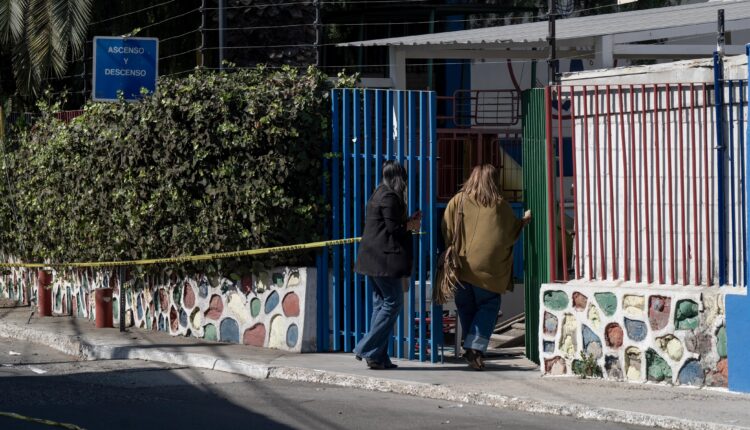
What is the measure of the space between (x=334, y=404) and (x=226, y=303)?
3.53 m

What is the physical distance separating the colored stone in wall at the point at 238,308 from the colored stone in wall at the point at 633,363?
4.03 metres

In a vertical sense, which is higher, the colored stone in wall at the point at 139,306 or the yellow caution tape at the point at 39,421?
the colored stone in wall at the point at 139,306

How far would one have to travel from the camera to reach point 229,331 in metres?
12.1

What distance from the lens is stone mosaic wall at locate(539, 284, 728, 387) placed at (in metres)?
8.89

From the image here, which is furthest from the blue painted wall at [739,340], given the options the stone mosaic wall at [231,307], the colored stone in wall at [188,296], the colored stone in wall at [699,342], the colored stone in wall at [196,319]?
the colored stone in wall at [188,296]

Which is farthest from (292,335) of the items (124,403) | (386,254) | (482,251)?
(124,403)

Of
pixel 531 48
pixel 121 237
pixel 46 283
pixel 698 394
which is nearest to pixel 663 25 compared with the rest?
pixel 531 48

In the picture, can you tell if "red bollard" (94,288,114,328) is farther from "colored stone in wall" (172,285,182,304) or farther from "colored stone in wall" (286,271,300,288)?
"colored stone in wall" (286,271,300,288)

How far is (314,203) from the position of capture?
11367 mm

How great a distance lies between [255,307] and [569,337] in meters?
3.38

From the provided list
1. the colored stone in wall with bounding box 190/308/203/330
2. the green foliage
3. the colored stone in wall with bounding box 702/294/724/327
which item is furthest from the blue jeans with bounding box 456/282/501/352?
the colored stone in wall with bounding box 190/308/203/330

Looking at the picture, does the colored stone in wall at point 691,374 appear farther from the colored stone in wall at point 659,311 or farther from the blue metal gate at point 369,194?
the blue metal gate at point 369,194

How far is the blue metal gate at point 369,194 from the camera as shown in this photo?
10.7 meters

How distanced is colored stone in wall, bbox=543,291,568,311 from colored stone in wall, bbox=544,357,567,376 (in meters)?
0.41
